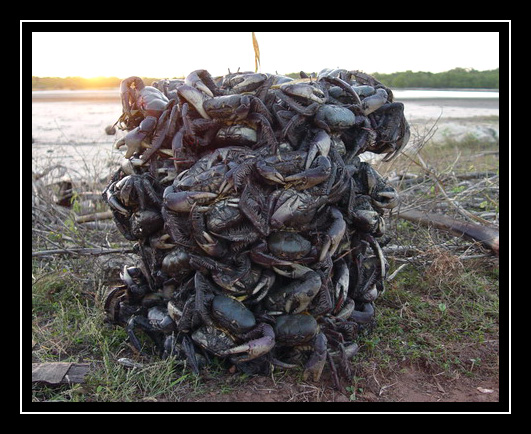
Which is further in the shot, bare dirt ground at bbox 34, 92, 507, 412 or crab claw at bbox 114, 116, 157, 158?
crab claw at bbox 114, 116, 157, 158

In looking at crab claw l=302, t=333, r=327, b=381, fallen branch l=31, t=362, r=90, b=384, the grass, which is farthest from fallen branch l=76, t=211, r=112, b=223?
crab claw l=302, t=333, r=327, b=381

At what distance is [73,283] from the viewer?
5.35 m

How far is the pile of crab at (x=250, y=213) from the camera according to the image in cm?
370

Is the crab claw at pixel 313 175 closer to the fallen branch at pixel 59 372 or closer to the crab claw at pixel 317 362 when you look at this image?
the crab claw at pixel 317 362

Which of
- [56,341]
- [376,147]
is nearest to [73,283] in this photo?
[56,341]

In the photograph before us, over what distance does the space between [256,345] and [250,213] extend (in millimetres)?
871

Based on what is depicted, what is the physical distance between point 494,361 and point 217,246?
2.29 m

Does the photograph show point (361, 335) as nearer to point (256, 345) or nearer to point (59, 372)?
point (256, 345)

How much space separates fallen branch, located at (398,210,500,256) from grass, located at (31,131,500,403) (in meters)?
0.13

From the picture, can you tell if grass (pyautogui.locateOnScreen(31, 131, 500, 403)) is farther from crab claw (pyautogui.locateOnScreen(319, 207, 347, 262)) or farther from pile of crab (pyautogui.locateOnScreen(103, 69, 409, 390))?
crab claw (pyautogui.locateOnScreen(319, 207, 347, 262))

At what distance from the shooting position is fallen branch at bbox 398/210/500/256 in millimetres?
5723

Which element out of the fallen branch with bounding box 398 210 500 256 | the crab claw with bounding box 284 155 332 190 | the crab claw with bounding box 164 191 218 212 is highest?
the crab claw with bounding box 284 155 332 190

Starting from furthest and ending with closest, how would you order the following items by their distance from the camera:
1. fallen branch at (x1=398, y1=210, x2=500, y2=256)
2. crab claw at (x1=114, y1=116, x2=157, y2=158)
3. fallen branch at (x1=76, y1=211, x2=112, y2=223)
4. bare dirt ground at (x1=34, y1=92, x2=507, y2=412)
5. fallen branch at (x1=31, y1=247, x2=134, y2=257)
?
fallen branch at (x1=76, y1=211, x2=112, y2=223) → fallen branch at (x1=398, y1=210, x2=500, y2=256) → fallen branch at (x1=31, y1=247, x2=134, y2=257) → crab claw at (x1=114, y1=116, x2=157, y2=158) → bare dirt ground at (x1=34, y1=92, x2=507, y2=412)

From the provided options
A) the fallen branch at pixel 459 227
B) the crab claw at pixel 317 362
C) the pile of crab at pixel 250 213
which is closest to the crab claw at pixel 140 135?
the pile of crab at pixel 250 213
